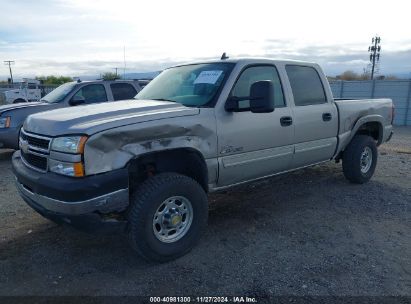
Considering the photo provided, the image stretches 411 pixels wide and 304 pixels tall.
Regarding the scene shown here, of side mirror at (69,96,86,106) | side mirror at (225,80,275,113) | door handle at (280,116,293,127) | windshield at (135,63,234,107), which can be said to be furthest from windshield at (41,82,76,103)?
side mirror at (225,80,275,113)

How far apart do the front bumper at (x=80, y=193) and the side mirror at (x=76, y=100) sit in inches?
224

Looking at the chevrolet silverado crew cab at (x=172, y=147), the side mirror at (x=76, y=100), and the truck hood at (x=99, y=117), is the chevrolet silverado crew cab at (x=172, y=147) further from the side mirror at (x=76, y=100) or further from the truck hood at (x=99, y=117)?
the side mirror at (x=76, y=100)

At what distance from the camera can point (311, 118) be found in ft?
16.8

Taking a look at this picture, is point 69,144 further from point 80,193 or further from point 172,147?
point 172,147

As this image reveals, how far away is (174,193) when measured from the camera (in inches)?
146

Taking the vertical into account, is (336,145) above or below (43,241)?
above

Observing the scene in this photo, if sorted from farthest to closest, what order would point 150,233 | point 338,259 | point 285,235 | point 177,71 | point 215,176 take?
point 177,71 < point 285,235 < point 215,176 < point 338,259 < point 150,233

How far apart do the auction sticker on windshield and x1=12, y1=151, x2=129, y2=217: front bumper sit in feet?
5.02

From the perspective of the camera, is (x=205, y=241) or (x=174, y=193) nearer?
(x=174, y=193)

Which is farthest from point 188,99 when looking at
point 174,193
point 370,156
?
point 370,156

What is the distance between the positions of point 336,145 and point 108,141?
3641mm

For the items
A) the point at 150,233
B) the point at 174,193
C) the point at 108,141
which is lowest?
the point at 150,233

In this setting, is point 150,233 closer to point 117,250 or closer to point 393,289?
point 117,250

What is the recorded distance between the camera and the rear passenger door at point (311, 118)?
16.4 ft
